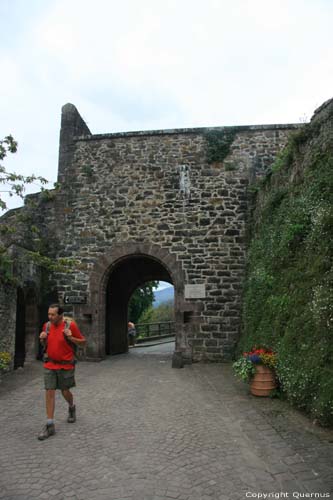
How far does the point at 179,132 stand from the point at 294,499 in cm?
957

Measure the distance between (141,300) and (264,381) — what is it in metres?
16.6

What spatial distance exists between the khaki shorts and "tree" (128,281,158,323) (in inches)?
666

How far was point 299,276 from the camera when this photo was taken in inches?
235

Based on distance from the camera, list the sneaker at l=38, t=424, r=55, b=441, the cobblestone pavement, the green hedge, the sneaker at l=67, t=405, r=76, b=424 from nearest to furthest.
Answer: the cobblestone pavement < the sneaker at l=38, t=424, r=55, b=441 < the green hedge < the sneaker at l=67, t=405, r=76, b=424

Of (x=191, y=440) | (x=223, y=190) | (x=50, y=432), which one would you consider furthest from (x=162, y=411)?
(x=223, y=190)

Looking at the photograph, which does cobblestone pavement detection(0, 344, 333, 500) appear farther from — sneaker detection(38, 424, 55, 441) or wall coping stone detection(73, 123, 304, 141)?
wall coping stone detection(73, 123, 304, 141)

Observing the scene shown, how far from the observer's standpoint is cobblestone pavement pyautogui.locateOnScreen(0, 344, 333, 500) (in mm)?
3074

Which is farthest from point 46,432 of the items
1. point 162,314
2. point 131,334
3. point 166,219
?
point 162,314

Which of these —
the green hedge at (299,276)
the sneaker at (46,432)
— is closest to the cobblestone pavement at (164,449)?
the sneaker at (46,432)

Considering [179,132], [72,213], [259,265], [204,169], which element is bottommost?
[259,265]

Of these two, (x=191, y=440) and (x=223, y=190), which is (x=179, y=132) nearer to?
(x=223, y=190)

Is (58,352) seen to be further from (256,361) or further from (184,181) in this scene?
(184,181)

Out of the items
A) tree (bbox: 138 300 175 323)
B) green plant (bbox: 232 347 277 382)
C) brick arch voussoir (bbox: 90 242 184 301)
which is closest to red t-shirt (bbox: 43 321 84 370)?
green plant (bbox: 232 347 277 382)

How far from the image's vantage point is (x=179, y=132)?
10938 millimetres
